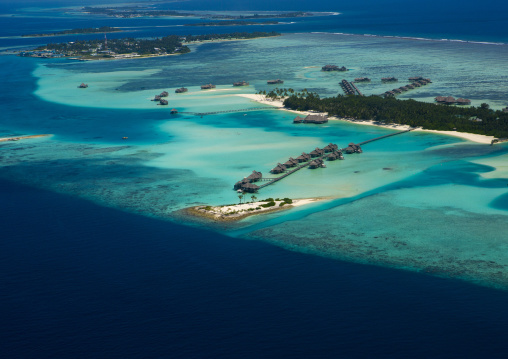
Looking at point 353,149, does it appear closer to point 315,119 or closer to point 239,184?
point 239,184

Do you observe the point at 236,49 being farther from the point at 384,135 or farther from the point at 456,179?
the point at 456,179

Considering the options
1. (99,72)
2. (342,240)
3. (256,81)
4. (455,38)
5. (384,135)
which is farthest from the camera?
(455,38)

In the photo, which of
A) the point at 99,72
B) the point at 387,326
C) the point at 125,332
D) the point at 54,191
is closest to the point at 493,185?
the point at 387,326

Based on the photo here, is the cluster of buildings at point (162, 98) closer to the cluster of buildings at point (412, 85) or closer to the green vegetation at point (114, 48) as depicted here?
the cluster of buildings at point (412, 85)

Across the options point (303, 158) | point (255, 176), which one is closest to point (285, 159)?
point (303, 158)

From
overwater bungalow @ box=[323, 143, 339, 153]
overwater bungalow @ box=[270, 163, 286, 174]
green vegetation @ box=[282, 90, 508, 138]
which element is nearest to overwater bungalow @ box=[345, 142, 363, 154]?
overwater bungalow @ box=[323, 143, 339, 153]

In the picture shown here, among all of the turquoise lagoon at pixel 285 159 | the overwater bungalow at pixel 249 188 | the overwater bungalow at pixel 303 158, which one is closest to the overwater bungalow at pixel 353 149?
the turquoise lagoon at pixel 285 159

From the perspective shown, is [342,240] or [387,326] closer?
[387,326]
